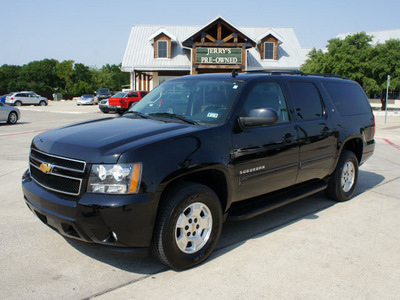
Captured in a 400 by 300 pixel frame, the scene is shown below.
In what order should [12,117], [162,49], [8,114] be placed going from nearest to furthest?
[8,114], [12,117], [162,49]

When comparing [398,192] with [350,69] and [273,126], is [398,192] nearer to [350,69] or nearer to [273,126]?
[273,126]

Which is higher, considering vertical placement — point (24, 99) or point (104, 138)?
point (24, 99)

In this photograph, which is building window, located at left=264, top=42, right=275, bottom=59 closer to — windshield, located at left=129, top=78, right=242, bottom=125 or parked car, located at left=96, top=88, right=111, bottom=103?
parked car, located at left=96, top=88, right=111, bottom=103

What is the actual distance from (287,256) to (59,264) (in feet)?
7.30

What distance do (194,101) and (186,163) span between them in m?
1.15

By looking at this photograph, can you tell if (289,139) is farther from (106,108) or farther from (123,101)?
(106,108)

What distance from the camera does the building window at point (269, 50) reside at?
34.6m

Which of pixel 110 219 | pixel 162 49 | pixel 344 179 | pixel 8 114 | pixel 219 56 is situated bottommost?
pixel 344 179

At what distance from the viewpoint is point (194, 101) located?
4277 millimetres

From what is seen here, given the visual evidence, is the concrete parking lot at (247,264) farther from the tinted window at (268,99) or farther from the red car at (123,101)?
the red car at (123,101)

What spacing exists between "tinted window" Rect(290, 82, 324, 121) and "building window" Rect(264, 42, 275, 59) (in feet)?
101

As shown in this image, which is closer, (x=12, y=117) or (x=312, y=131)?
(x=312, y=131)

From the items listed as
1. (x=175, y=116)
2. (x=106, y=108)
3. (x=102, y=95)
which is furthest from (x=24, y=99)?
(x=175, y=116)

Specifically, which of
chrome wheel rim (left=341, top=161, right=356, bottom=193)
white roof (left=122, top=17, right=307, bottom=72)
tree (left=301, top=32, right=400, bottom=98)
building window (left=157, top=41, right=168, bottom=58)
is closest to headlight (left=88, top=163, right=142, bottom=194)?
chrome wheel rim (left=341, top=161, right=356, bottom=193)
